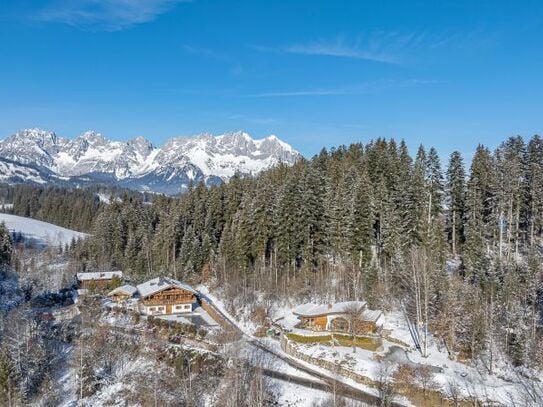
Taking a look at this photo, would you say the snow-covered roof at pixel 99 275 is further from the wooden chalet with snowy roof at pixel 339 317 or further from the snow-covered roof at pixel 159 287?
the wooden chalet with snowy roof at pixel 339 317

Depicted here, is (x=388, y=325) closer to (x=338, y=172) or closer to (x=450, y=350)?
(x=450, y=350)

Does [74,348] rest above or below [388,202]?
below

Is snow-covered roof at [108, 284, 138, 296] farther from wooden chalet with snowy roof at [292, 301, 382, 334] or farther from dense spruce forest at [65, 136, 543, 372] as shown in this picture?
wooden chalet with snowy roof at [292, 301, 382, 334]

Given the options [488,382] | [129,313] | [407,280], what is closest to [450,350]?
[488,382]

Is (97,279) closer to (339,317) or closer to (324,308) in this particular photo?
(324,308)

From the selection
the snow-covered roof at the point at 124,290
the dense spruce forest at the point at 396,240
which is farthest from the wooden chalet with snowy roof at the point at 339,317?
the snow-covered roof at the point at 124,290

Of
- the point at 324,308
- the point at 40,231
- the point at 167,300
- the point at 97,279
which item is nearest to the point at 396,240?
the point at 324,308

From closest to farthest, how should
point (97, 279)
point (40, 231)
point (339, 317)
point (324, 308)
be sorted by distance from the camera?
point (339, 317), point (324, 308), point (97, 279), point (40, 231)
